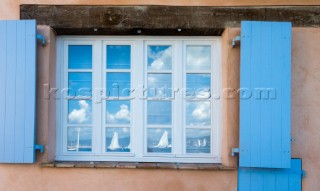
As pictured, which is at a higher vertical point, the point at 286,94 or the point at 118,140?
the point at 286,94

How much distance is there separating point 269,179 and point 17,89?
2874mm

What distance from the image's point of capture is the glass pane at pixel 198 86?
345 centimetres

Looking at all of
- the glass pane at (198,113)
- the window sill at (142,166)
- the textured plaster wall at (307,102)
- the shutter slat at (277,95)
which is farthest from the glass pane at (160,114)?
the textured plaster wall at (307,102)

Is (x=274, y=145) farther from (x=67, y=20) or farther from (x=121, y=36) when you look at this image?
(x=67, y=20)

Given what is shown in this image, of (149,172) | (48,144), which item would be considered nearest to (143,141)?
(149,172)

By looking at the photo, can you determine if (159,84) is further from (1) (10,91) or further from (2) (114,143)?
(1) (10,91)

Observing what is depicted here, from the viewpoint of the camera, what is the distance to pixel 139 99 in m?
3.45

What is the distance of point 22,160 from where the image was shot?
317 cm

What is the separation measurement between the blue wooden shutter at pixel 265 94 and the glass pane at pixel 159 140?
819 millimetres

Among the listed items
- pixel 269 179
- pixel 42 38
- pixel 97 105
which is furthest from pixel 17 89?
pixel 269 179

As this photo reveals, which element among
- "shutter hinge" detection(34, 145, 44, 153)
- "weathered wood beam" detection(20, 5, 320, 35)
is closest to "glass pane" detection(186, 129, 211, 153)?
"weathered wood beam" detection(20, 5, 320, 35)

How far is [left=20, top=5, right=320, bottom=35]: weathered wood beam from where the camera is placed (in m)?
3.25

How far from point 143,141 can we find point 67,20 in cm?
161

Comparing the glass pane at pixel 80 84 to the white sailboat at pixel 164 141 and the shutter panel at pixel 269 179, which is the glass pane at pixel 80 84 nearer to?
the white sailboat at pixel 164 141
